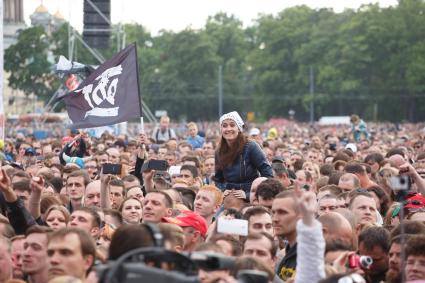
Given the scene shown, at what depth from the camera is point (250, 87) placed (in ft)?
392

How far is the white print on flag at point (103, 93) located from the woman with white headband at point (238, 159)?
3291mm

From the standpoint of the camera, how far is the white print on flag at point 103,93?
16.8 meters

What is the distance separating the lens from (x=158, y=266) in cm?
587

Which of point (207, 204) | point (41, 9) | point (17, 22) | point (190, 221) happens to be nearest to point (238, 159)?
point (207, 204)

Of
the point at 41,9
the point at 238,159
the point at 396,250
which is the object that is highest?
the point at 41,9

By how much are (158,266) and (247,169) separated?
7.82 meters

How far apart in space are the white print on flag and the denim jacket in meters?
3.35

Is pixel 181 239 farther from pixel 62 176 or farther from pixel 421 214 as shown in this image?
pixel 62 176

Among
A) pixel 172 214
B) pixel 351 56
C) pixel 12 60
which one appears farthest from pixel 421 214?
pixel 351 56

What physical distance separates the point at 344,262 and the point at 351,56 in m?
98.5

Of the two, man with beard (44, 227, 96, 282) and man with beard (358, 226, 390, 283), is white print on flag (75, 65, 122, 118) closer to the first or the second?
man with beard (358, 226, 390, 283)

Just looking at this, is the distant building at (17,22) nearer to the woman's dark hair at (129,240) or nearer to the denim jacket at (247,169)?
the denim jacket at (247,169)

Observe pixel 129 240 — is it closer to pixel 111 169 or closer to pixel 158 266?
pixel 158 266

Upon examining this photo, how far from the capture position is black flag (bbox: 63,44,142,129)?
16656 mm
